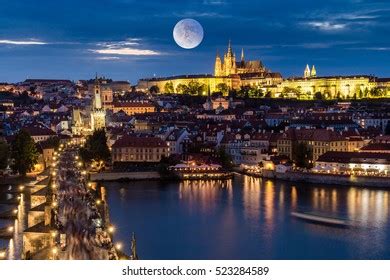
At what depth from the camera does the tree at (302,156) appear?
28.7ft

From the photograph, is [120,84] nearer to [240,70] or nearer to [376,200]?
[240,70]

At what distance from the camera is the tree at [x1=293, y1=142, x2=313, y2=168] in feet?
28.7

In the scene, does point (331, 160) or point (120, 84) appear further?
point (120, 84)

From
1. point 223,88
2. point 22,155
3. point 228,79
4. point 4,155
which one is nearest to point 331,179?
point 22,155

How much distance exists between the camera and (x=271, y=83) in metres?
23.6

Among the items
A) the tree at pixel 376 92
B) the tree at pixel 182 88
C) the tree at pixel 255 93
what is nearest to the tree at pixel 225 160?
the tree at pixel 376 92

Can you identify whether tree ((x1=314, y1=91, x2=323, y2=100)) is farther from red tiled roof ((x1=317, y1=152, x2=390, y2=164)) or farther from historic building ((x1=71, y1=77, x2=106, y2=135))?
red tiled roof ((x1=317, y1=152, x2=390, y2=164))

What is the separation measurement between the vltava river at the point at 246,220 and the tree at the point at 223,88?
1430 centimetres

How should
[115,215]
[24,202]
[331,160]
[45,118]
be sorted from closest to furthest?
[115,215] → [24,202] → [331,160] → [45,118]

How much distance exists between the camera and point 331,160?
849cm

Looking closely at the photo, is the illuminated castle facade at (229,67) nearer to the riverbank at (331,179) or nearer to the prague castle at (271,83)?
the prague castle at (271,83)

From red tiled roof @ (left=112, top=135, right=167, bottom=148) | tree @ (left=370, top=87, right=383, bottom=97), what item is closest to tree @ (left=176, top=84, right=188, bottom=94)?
tree @ (left=370, top=87, right=383, bottom=97)

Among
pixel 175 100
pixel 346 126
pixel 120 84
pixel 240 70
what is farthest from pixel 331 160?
pixel 120 84
